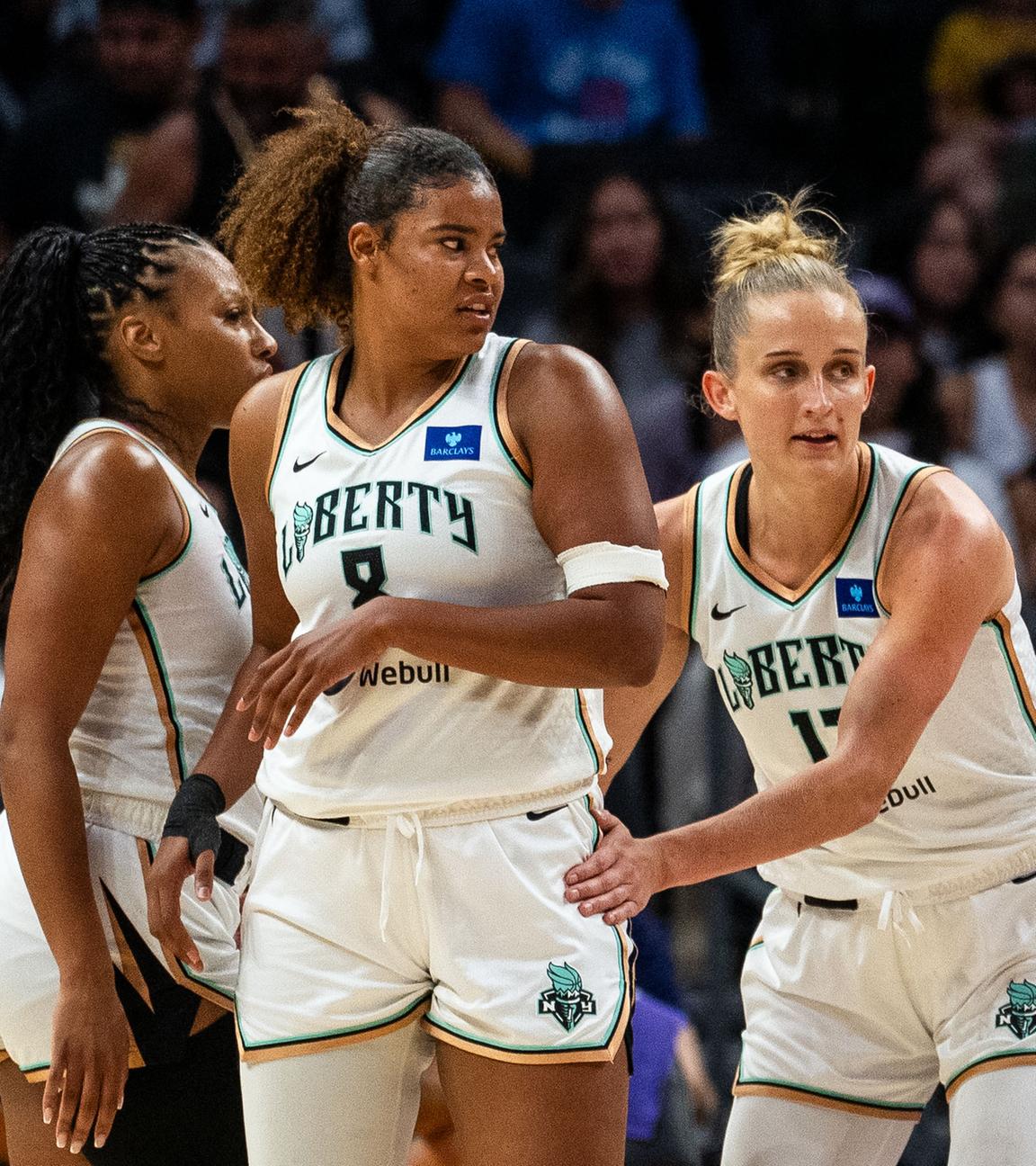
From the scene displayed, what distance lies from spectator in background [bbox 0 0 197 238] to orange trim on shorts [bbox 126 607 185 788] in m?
3.73

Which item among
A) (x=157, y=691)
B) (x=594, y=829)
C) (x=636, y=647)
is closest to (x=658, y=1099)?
(x=594, y=829)

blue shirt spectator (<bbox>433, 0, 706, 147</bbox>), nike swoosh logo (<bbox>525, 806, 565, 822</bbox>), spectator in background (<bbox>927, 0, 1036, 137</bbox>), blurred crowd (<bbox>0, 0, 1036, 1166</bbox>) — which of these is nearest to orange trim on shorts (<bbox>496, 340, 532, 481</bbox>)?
nike swoosh logo (<bbox>525, 806, 565, 822</bbox>)

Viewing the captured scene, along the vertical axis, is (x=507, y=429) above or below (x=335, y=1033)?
above

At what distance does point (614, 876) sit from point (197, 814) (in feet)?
1.97

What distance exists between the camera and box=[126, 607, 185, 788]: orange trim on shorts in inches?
102

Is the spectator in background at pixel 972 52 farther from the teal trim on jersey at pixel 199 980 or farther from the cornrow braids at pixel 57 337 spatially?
the teal trim on jersey at pixel 199 980

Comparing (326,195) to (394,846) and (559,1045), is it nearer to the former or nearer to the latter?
(394,846)

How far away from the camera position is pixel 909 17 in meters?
7.19

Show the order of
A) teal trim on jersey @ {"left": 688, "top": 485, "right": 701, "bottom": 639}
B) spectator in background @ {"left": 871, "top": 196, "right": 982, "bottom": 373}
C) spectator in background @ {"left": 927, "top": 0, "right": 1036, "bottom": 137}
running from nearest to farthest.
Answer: teal trim on jersey @ {"left": 688, "top": 485, "right": 701, "bottom": 639}, spectator in background @ {"left": 871, "top": 196, "right": 982, "bottom": 373}, spectator in background @ {"left": 927, "top": 0, "right": 1036, "bottom": 137}

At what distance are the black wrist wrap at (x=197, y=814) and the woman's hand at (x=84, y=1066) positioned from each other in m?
0.23

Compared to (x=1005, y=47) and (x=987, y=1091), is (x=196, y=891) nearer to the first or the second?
(x=987, y=1091)

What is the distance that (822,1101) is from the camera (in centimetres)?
267

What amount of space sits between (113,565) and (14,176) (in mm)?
4021

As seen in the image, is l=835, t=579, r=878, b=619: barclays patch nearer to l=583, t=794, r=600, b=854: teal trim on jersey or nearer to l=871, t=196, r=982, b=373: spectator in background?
l=583, t=794, r=600, b=854: teal trim on jersey
